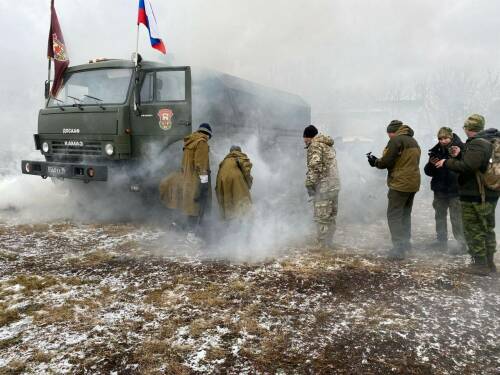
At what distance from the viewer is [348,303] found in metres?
3.47

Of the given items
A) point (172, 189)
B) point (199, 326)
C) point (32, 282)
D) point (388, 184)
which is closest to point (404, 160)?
point (388, 184)

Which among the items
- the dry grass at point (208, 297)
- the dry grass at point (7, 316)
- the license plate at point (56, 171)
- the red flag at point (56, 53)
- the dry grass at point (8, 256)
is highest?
the red flag at point (56, 53)

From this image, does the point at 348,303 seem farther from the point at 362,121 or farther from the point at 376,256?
the point at 362,121

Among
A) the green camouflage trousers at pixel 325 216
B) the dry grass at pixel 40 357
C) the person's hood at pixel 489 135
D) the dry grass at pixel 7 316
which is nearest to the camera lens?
the dry grass at pixel 40 357

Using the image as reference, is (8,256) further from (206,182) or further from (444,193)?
(444,193)

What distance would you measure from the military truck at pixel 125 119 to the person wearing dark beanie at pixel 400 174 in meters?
2.80

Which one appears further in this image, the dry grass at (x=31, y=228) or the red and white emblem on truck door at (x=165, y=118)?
the red and white emblem on truck door at (x=165, y=118)

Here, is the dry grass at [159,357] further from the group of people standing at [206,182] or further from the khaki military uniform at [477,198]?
the khaki military uniform at [477,198]

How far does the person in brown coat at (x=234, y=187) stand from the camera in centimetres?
501

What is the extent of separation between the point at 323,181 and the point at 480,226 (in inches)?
73.1

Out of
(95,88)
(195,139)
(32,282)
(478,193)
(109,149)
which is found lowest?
(32,282)

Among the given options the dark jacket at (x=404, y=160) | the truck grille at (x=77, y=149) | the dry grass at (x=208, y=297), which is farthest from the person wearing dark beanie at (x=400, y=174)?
the truck grille at (x=77, y=149)

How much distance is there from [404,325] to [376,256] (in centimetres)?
185

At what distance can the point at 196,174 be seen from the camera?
Answer: 5.11m
